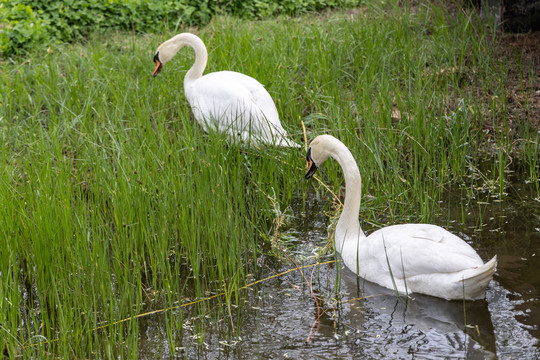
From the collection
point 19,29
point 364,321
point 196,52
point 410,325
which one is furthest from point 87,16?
point 410,325

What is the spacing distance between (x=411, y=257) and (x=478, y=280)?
398 millimetres

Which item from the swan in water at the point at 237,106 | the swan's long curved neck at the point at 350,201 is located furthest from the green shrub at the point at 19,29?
the swan's long curved neck at the point at 350,201

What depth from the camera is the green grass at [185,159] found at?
3.59 m

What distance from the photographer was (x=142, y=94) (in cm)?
626

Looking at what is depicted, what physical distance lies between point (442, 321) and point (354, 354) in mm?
584

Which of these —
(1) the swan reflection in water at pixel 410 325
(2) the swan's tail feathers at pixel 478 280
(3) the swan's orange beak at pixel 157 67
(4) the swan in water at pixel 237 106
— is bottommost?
(1) the swan reflection in water at pixel 410 325

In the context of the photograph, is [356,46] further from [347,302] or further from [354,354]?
[354,354]

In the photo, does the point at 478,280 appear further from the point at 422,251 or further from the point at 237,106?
the point at 237,106

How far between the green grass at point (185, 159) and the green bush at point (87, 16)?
381 mm

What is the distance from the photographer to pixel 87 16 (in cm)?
918

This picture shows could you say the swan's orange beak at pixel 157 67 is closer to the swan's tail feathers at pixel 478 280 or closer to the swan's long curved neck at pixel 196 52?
the swan's long curved neck at pixel 196 52

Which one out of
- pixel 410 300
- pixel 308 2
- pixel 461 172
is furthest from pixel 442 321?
pixel 308 2

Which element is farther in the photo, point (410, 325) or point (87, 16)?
point (87, 16)

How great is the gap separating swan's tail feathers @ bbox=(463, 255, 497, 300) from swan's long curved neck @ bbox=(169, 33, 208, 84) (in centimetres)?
334
